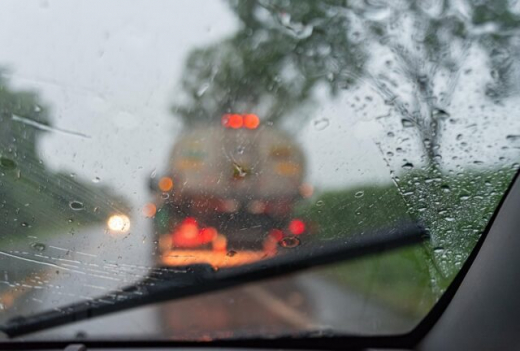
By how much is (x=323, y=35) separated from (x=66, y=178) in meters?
2.00

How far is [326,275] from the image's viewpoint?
4938mm

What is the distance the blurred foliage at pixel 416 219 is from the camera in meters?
4.43

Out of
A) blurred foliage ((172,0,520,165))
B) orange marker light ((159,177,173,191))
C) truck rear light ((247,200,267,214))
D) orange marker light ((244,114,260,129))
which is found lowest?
truck rear light ((247,200,267,214))

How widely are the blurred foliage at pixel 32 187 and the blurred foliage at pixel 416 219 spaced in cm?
150

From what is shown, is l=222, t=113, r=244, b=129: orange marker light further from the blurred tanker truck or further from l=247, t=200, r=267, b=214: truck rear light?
l=247, t=200, r=267, b=214: truck rear light

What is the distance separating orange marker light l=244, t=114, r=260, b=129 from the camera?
457cm

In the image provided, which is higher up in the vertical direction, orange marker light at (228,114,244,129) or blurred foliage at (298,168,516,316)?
orange marker light at (228,114,244,129)

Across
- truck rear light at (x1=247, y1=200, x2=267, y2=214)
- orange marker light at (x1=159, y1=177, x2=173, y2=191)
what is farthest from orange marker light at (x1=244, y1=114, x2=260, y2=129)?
orange marker light at (x1=159, y1=177, x2=173, y2=191)

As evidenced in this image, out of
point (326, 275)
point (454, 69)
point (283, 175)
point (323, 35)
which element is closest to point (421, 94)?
point (454, 69)

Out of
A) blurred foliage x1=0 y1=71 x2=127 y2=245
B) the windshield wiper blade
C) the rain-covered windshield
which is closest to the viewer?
the rain-covered windshield

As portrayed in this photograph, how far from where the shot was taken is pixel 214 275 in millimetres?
4812

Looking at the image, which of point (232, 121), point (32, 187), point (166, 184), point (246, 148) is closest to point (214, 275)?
point (166, 184)

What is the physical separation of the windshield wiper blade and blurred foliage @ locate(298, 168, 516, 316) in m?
0.08

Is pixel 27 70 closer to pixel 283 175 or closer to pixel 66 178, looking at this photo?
pixel 66 178
